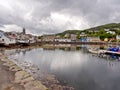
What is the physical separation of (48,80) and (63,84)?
2642 mm

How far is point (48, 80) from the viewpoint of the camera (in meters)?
26.7

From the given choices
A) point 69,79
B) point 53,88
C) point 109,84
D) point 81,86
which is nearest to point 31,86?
point 53,88

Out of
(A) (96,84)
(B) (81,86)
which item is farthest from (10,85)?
(A) (96,84)

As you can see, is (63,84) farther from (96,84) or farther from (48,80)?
(96,84)

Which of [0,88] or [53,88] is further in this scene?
[53,88]

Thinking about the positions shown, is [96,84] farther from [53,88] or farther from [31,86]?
[31,86]

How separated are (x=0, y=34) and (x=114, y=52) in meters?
57.7

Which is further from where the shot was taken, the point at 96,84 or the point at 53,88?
the point at 96,84

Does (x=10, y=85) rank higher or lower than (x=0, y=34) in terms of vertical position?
lower

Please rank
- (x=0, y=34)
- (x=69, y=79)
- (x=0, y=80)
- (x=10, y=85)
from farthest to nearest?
(x=0, y=34)
(x=69, y=79)
(x=0, y=80)
(x=10, y=85)

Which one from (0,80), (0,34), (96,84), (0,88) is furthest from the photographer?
(0,34)

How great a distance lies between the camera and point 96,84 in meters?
25.4

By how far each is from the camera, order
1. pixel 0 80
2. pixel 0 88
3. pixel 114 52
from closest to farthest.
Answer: pixel 0 88, pixel 0 80, pixel 114 52

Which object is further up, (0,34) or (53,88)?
(0,34)
